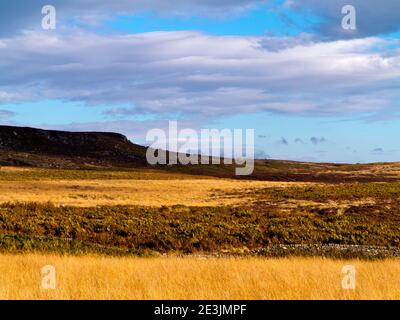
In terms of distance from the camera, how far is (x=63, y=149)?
13550 cm

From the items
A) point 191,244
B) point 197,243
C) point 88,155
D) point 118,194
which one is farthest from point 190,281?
point 88,155

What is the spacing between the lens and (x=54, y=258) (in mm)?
15047

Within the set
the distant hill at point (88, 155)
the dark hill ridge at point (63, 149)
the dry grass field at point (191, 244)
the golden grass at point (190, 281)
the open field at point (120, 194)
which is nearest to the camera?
the golden grass at point (190, 281)

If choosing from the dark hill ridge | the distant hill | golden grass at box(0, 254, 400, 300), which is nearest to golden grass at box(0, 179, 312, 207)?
golden grass at box(0, 254, 400, 300)

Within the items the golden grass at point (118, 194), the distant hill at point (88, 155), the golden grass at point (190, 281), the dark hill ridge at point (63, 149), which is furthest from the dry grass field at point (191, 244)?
the dark hill ridge at point (63, 149)

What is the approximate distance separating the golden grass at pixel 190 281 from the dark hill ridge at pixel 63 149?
99271mm

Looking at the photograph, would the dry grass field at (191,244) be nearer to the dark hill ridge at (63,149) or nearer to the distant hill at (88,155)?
the distant hill at (88,155)

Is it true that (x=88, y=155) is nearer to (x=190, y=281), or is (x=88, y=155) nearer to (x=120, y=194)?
(x=120, y=194)

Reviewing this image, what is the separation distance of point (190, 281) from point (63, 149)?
129 metres

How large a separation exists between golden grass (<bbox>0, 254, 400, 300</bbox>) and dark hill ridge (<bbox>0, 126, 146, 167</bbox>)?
9927 cm

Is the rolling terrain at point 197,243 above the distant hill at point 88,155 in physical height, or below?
below

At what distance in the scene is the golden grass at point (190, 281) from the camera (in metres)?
9.73
